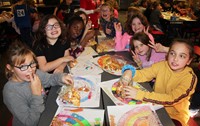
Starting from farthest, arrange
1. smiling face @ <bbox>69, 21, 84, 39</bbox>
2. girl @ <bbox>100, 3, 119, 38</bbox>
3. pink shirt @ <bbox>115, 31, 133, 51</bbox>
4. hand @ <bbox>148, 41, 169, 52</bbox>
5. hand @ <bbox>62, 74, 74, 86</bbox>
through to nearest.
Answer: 1. girl @ <bbox>100, 3, 119, 38</bbox>
2. smiling face @ <bbox>69, 21, 84, 39</bbox>
3. pink shirt @ <bbox>115, 31, 133, 51</bbox>
4. hand @ <bbox>148, 41, 169, 52</bbox>
5. hand @ <bbox>62, 74, 74, 86</bbox>

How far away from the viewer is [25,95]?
4.13 ft

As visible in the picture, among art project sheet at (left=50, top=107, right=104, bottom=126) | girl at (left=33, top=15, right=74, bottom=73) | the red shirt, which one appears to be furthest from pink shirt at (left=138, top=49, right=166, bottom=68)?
the red shirt

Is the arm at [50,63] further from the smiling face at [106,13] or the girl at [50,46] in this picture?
the smiling face at [106,13]

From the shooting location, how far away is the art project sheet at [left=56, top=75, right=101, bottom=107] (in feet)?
3.93

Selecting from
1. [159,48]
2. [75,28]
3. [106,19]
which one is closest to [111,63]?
[159,48]

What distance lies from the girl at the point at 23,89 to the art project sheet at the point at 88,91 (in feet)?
0.30

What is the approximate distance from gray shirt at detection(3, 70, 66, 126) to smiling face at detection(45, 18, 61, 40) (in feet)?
2.19

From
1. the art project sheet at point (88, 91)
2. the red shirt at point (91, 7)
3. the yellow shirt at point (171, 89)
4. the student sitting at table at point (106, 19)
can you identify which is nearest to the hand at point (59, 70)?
the art project sheet at point (88, 91)

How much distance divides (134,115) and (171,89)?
516 mm

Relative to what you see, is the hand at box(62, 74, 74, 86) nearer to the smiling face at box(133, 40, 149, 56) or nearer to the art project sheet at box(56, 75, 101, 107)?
the art project sheet at box(56, 75, 101, 107)

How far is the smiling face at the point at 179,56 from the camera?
133 cm

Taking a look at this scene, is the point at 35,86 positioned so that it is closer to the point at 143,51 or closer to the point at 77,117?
the point at 77,117

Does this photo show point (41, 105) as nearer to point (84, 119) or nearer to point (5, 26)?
point (84, 119)

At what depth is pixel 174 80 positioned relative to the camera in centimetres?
143
